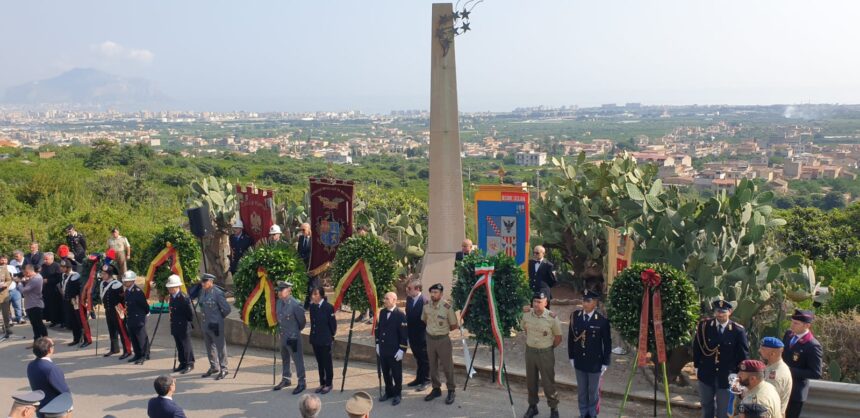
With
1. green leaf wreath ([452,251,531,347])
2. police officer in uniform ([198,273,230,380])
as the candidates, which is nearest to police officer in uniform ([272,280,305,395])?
police officer in uniform ([198,273,230,380])

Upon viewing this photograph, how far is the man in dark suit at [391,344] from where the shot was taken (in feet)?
25.4

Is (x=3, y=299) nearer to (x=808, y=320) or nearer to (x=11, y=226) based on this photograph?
(x=11, y=226)

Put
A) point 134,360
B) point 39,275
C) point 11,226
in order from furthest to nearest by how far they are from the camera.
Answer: point 11,226
point 39,275
point 134,360

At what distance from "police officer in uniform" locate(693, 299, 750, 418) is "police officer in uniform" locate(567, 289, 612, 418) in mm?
874

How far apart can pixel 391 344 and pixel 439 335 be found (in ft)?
1.79

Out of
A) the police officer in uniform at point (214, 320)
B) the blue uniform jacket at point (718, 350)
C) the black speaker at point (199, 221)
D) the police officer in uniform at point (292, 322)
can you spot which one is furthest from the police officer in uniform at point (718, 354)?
the black speaker at point (199, 221)

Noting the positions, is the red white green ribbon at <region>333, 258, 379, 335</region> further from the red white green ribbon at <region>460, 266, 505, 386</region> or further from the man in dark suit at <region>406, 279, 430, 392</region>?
the red white green ribbon at <region>460, 266, 505, 386</region>

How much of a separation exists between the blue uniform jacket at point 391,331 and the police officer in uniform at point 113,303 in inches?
157

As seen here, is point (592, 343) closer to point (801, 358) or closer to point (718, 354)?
point (718, 354)

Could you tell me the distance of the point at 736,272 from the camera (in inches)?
306

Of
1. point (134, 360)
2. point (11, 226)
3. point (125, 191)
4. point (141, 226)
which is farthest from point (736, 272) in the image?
point (125, 191)

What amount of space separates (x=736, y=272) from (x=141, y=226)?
13.9 metres

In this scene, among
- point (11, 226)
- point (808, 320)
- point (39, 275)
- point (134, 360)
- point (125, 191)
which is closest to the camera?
point (808, 320)

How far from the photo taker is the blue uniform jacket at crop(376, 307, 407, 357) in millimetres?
7742
